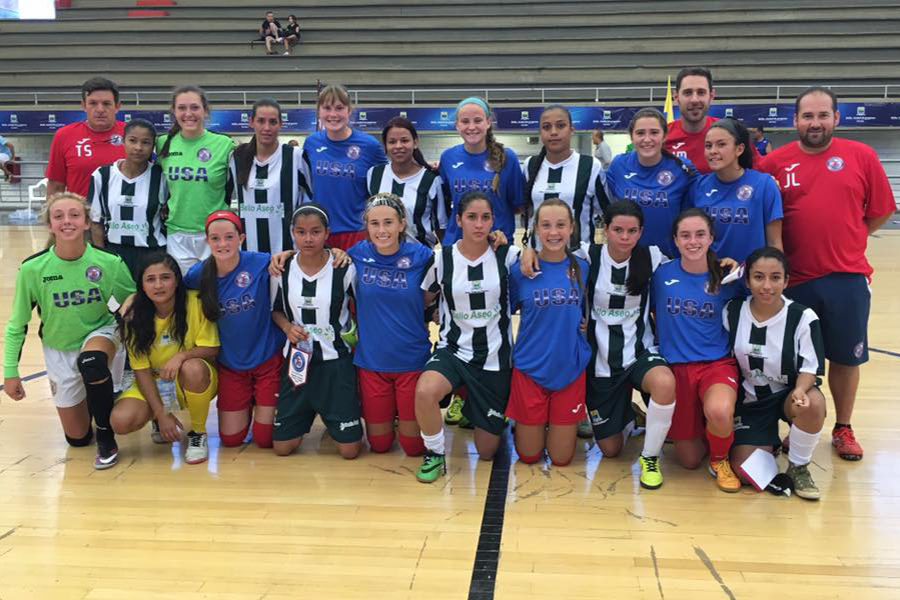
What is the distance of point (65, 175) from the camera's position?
13.2 feet

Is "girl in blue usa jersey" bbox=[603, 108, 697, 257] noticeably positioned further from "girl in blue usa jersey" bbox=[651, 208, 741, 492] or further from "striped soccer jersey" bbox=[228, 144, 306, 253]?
"striped soccer jersey" bbox=[228, 144, 306, 253]

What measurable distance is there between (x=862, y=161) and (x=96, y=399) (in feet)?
11.8

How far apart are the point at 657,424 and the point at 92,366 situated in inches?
97.6

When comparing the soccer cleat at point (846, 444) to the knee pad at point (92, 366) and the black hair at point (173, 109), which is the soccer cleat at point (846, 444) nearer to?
the knee pad at point (92, 366)

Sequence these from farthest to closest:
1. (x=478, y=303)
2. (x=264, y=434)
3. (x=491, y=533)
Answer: (x=264, y=434) < (x=478, y=303) < (x=491, y=533)

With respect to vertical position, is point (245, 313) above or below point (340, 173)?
below

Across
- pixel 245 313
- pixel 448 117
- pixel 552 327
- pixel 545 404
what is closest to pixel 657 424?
pixel 545 404

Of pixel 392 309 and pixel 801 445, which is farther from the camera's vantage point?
pixel 392 309

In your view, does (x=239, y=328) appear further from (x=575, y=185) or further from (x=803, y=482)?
(x=803, y=482)

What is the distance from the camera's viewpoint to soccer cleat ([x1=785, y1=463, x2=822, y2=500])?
2842 millimetres

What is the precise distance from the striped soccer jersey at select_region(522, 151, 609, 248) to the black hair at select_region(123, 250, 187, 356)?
169 centimetres

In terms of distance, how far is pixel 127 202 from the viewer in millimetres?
3719

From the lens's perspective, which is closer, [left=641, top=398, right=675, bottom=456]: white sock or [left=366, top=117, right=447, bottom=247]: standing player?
[left=641, top=398, right=675, bottom=456]: white sock

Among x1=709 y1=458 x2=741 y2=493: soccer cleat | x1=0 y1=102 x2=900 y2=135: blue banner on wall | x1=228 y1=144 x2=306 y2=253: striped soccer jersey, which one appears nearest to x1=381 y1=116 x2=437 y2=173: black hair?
x1=228 y1=144 x2=306 y2=253: striped soccer jersey
